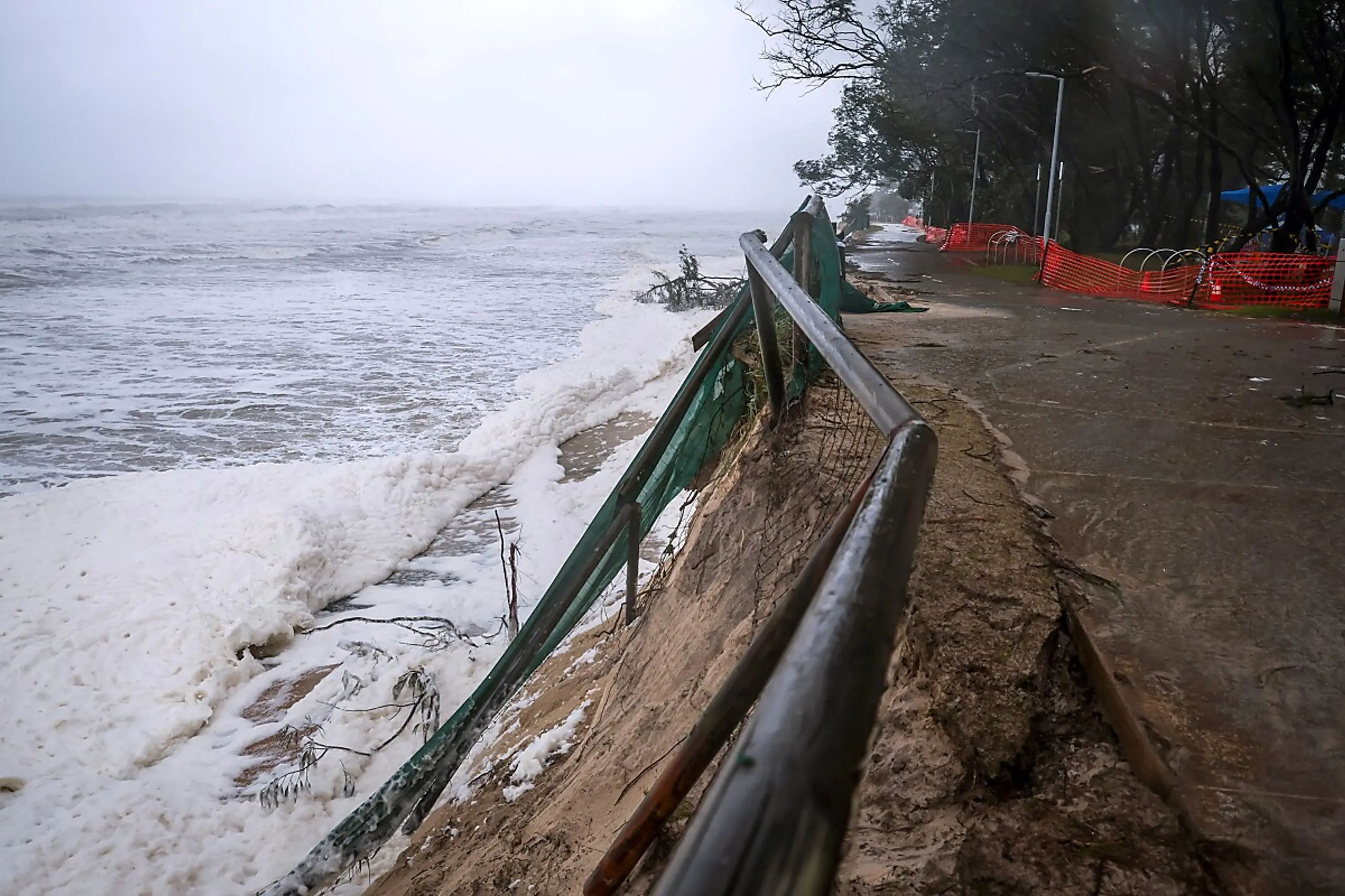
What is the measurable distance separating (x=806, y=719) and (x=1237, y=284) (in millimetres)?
15454

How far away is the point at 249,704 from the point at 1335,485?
626cm

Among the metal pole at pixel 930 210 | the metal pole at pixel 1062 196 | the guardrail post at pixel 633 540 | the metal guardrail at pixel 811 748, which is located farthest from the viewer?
the metal pole at pixel 930 210

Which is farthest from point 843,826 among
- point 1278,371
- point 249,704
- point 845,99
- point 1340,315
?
point 845,99

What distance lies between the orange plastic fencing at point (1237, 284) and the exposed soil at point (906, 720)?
34.1ft

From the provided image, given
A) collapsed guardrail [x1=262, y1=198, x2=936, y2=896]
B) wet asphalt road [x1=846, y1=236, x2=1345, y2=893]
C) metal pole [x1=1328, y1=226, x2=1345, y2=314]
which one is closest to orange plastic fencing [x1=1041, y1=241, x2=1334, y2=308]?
metal pole [x1=1328, y1=226, x2=1345, y2=314]

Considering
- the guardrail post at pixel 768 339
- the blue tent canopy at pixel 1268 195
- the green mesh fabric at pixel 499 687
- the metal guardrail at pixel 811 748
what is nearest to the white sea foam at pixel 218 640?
the green mesh fabric at pixel 499 687

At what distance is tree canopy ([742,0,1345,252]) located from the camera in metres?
17.4

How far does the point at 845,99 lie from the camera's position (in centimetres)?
4019

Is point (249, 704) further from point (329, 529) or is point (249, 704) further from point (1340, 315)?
point (1340, 315)

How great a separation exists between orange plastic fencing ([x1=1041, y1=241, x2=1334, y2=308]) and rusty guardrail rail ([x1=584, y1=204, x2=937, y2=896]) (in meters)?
13.5

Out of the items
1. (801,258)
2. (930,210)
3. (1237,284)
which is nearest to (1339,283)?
(1237,284)

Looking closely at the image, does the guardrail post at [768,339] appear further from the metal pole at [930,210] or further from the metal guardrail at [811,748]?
the metal pole at [930,210]

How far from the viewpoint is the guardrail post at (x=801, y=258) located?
393 cm

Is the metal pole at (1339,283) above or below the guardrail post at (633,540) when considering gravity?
above
